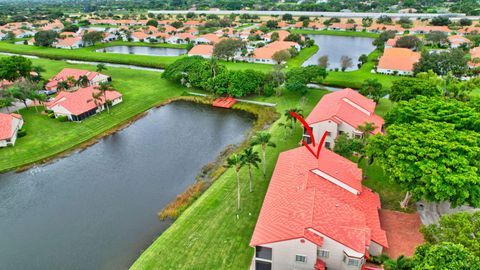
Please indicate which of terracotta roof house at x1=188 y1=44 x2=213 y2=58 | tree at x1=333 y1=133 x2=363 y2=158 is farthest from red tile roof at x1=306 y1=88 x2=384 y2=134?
terracotta roof house at x1=188 y1=44 x2=213 y2=58

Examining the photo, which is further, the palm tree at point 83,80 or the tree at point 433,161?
the palm tree at point 83,80

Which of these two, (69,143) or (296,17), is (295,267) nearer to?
(69,143)

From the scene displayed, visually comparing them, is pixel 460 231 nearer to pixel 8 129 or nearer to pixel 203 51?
pixel 8 129

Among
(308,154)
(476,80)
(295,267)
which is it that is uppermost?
(476,80)

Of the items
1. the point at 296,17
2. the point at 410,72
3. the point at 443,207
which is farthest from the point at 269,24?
the point at 443,207

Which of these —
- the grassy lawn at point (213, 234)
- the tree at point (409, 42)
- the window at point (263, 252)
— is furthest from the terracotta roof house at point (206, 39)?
the window at point (263, 252)

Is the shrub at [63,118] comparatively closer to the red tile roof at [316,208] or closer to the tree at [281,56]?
the red tile roof at [316,208]

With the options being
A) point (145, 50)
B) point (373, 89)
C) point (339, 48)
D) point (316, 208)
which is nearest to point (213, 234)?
point (316, 208)
